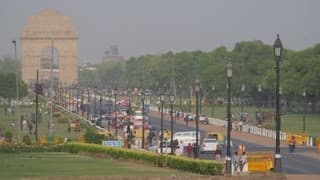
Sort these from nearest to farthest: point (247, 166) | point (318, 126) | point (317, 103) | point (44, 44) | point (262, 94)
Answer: point (247, 166) < point (318, 126) < point (317, 103) < point (262, 94) < point (44, 44)

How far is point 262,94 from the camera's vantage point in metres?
115

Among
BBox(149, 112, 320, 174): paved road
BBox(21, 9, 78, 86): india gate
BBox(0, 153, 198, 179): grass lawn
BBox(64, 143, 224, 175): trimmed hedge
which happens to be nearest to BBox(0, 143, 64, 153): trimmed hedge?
BBox(64, 143, 224, 175): trimmed hedge

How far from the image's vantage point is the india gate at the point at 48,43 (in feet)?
587

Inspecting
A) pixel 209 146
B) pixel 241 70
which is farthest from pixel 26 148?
pixel 241 70

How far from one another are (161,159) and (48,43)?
14173 cm

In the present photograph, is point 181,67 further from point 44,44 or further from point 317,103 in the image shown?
point 317,103

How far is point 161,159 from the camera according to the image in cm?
3812

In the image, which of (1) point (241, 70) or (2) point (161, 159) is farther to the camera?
(1) point (241, 70)

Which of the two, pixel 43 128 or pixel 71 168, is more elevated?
pixel 71 168

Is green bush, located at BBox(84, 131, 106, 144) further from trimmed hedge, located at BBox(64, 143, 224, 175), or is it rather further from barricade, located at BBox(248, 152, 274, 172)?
barricade, located at BBox(248, 152, 274, 172)

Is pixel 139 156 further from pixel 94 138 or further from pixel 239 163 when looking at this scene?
pixel 94 138

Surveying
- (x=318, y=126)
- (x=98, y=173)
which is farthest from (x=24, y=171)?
(x=318, y=126)

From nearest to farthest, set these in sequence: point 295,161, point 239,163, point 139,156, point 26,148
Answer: point 239,163
point 139,156
point 295,161
point 26,148

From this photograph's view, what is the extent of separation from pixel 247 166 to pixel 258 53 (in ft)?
285
